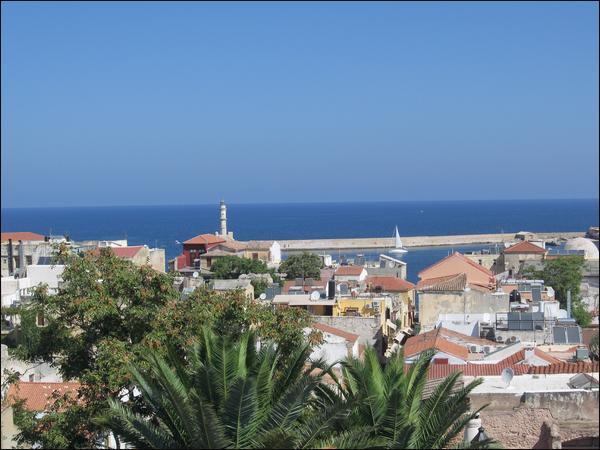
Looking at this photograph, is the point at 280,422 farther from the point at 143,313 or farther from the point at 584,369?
the point at 584,369

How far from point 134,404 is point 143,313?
2.04 meters

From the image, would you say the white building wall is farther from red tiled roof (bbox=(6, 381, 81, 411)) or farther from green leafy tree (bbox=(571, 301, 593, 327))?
red tiled roof (bbox=(6, 381, 81, 411))

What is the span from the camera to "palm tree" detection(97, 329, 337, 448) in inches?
330

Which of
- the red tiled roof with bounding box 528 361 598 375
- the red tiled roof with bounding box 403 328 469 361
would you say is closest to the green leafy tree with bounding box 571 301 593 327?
the red tiled roof with bounding box 403 328 469 361

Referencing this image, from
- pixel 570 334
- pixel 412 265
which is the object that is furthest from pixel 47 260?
pixel 412 265

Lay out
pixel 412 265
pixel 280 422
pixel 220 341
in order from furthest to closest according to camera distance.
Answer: pixel 412 265
pixel 220 341
pixel 280 422

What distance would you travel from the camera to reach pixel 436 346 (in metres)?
21.5

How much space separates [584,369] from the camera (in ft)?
55.9

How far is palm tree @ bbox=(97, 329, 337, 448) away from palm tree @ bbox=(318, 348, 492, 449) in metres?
0.42

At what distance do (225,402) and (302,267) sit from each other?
137ft

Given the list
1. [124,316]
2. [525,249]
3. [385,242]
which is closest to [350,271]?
[525,249]

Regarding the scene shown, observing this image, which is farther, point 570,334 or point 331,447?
point 570,334

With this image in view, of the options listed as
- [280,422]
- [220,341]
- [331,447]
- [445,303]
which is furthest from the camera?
[445,303]

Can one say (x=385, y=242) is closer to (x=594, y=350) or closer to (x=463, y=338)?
(x=463, y=338)
